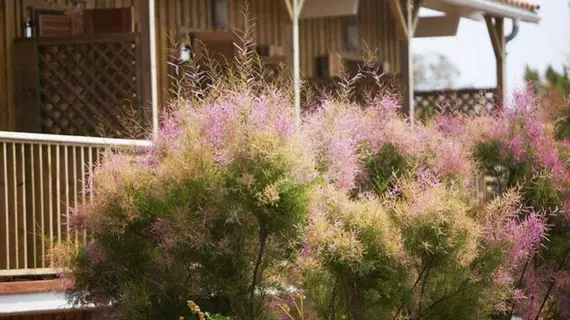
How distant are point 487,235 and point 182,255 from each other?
108 inches

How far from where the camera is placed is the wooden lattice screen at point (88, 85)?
1473 centimetres

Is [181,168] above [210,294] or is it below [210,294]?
above

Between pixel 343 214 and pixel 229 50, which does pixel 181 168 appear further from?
pixel 229 50

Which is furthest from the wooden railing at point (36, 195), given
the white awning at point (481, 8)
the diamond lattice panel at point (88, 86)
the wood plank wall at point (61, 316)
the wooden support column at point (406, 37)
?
the white awning at point (481, 8)

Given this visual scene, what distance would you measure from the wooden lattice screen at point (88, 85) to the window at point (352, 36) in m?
8.41

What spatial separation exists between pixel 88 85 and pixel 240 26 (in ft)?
17.4

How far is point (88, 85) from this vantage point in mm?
15336

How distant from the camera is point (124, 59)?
14.8 meters

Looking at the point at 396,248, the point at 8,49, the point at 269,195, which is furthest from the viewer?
the point at 8,49

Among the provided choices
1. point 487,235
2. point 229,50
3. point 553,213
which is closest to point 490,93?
point 229,50

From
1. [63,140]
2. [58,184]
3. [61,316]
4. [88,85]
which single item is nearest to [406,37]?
[88,85]

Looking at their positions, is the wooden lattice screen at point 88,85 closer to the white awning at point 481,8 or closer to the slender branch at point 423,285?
the slender branch at point 423,285

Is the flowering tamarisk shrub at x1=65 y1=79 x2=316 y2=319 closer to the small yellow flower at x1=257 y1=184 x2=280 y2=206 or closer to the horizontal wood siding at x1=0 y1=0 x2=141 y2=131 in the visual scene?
the small yellow flower at x1=257 y1=184 x2=280 y2=206

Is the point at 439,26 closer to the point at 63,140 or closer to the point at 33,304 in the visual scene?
the point at 63,140
